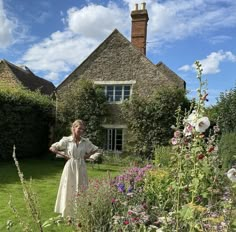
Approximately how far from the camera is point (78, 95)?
18688 mm

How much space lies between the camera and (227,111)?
645 inches

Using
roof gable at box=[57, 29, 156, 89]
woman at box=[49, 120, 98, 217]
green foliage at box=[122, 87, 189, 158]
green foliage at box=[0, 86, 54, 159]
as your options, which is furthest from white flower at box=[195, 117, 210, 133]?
roof gable at box=[57, 29, 156, 89]

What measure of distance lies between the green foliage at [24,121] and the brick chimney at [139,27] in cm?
601

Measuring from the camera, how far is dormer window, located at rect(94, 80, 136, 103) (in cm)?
1916

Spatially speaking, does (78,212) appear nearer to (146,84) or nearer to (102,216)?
(102,216)

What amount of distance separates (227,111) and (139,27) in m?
7.16

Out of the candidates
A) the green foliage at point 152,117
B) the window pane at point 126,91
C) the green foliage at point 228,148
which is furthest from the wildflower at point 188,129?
the window pane at point 126,91

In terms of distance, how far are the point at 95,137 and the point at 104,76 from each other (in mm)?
3492

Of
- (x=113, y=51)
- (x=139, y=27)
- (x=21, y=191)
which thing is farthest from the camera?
(x=139, y=27)

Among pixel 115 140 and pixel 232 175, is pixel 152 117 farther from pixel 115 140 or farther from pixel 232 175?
pixel 232 175

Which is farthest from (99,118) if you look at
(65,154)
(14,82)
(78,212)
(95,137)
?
(78,212)

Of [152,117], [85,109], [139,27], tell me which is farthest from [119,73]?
[152,117]

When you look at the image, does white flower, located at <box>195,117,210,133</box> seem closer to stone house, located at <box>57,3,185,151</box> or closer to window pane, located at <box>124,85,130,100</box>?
stone house, located at <box>57,3,185,151</box>

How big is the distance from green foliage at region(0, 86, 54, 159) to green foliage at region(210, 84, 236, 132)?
845cm
